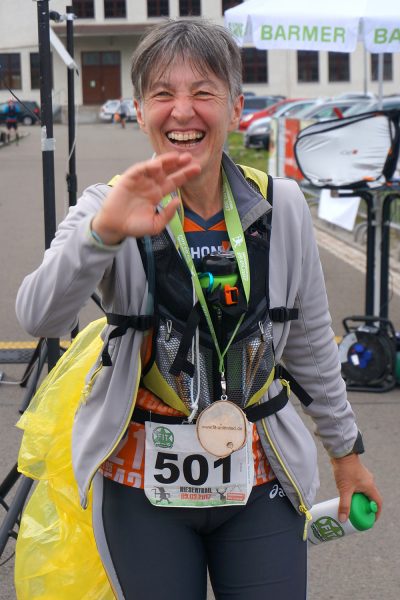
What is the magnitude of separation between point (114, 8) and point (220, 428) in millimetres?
64222

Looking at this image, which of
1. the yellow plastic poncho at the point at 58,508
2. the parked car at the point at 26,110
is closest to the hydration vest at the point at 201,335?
the yellow plastic poncho at the point at 58,508

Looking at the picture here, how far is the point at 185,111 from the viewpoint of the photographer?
1.94 meters

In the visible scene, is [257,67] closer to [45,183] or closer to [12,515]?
[45,183]

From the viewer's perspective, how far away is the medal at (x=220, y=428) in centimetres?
197

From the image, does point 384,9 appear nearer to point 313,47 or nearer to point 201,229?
point 313,47

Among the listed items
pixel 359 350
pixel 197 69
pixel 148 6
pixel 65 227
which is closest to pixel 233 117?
pixel 197 69

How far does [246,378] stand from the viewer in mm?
2033

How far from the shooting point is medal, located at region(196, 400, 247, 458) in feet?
6.48

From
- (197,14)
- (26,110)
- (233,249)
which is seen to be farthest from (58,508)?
(197,14)

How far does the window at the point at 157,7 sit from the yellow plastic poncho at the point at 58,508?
62457mm

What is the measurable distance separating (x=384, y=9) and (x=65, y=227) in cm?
695

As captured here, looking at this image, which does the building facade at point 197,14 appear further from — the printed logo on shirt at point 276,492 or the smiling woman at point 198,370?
the printed logo on shirt at point 276,492

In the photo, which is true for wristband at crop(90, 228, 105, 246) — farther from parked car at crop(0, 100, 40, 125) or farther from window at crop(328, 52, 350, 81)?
window at crop(328, 52, 350, 81)

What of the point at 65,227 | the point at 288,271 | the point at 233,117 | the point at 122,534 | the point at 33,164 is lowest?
the point at 33,164
